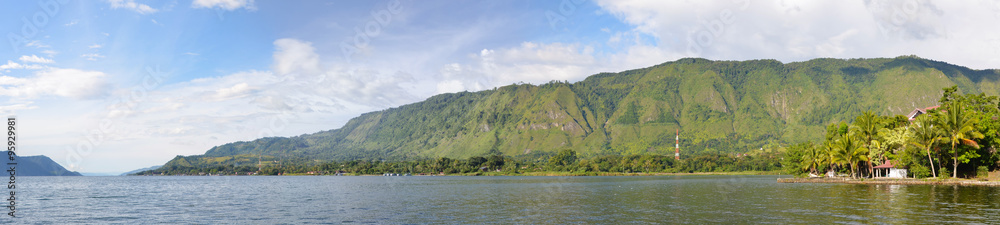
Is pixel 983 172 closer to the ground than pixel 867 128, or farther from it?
closer to the ground

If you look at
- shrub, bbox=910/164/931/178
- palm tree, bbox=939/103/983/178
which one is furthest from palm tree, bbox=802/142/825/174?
palm tree, bbox=939/103/983/178

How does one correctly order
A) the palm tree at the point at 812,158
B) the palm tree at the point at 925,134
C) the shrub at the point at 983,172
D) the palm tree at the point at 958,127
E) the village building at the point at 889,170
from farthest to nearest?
the palm tree at the point at 812,158 → the village building at the point at 889,170 → the shrub at the point at 983,172 → the palm tree at the point at 925,134 → the palm tree at the point at 958,127

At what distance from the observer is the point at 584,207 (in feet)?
190

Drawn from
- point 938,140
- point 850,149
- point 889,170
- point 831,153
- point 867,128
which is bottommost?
point 889,170

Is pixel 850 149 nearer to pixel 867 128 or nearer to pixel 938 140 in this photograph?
pixel 867 128

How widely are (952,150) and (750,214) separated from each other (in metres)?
64.0

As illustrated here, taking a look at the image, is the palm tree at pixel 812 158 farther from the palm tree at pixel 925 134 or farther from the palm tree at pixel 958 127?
the palm tree at pixel 958 127

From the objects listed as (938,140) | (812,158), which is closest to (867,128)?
(938,140)

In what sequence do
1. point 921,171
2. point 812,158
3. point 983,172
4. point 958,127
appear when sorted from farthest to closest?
point 812,158 < point 921,171 < point 983,172 < point 958,127

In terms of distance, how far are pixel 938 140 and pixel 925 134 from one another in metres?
1.79

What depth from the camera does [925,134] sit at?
283 feet

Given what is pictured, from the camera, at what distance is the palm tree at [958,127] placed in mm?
81062

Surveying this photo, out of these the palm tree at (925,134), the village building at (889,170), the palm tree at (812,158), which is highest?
the palm tree at (925,134)

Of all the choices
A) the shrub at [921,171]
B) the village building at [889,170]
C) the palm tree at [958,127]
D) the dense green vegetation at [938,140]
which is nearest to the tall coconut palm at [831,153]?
the dense green vegetation at [938,140]
